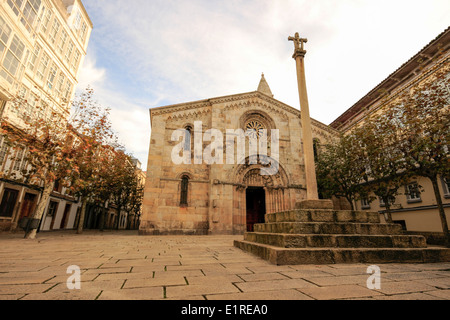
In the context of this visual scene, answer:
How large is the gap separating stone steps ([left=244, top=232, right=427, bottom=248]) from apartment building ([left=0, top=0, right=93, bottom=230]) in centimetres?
1358

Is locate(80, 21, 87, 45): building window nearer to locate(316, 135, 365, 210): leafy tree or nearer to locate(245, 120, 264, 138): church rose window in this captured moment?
locate(245, 120, 264, 138): church rose window

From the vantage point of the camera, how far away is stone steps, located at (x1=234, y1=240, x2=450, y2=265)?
4.81 meters

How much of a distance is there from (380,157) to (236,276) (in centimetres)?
1209

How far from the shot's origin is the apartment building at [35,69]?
14727 mm

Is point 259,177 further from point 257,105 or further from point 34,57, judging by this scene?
point 34,57

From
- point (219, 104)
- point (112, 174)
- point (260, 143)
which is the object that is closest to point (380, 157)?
point (260, 143)

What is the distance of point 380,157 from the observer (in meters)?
12.3

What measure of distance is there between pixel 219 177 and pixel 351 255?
1186 cm

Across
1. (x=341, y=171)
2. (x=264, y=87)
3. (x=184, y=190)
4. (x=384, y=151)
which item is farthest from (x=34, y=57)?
(x=384, y=151)

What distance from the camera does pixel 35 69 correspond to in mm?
17547

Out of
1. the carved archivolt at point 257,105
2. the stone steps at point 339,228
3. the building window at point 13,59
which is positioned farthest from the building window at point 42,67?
the stone steps at point 339,228

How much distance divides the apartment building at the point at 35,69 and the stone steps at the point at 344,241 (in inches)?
534

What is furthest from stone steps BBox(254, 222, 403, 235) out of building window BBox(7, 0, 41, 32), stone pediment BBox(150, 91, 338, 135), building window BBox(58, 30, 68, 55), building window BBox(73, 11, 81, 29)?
building window BBox(73, 11, 81, 29)

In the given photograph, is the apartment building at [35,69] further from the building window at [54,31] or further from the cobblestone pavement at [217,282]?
the cobblestone pavement at [217,282]
